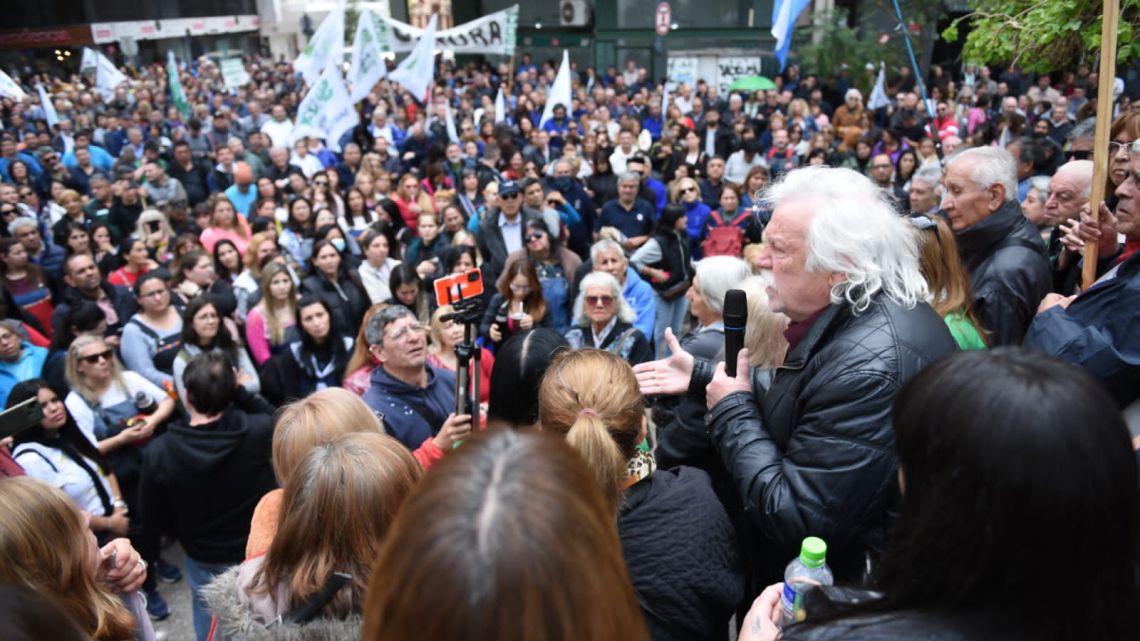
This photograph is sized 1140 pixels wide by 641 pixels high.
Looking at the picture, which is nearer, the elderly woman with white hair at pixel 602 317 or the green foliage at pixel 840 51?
the elderly woman with white hair at pixel 602 317

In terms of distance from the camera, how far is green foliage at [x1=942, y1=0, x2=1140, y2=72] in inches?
138

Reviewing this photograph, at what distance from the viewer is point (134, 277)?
5922 mm

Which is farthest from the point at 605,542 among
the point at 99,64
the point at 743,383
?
the point at 99,64

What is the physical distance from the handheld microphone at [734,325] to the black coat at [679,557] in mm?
365

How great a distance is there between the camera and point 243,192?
28.3 feet

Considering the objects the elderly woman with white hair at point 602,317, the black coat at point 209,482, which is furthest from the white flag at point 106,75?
the black coat at point 209,482

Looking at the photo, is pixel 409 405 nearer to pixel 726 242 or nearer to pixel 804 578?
pixel 804 578

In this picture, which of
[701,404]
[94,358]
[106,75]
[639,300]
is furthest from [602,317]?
[106,75]

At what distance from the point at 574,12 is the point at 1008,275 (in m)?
24.6

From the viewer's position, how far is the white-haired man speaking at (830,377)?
172 centimetres

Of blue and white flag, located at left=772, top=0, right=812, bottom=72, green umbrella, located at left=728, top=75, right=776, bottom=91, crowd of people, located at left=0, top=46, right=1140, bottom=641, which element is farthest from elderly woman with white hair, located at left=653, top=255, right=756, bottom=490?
green umbrella, located at left=728, top=75, right=776, bottom=91

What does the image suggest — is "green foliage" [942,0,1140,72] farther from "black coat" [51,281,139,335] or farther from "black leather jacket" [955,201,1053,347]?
"black coat" [51,281,139,335]

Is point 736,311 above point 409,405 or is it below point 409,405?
above

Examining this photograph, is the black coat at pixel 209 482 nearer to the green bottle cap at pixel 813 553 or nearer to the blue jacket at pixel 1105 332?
the green bottle cap at pixel 813 553
